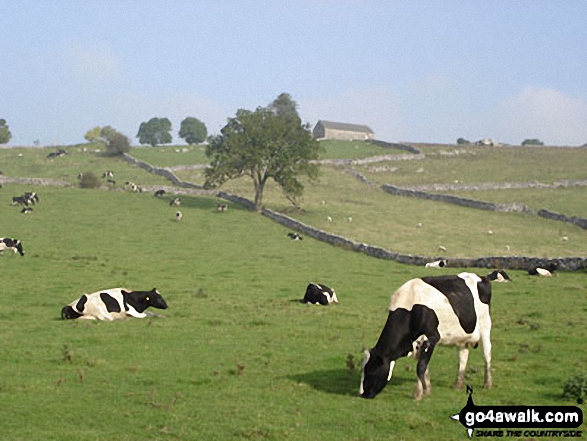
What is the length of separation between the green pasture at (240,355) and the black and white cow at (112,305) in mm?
718

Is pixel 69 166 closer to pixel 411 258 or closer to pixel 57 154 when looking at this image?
pixel 57 154

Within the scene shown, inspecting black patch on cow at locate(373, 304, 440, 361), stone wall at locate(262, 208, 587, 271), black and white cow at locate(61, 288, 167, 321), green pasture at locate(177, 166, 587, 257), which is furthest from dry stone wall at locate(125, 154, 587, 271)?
black patch on cow at locate(373, 304, 440, 361)

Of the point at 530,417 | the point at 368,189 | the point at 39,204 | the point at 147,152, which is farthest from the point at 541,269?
the point at 147,152

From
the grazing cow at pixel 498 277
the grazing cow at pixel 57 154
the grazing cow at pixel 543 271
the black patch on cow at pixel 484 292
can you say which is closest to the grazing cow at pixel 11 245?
the grazing cow at pixel 498 277

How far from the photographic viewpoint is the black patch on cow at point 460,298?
14267 mm

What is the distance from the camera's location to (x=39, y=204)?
65.2m

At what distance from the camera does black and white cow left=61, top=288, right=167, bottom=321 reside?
22859 millimetres

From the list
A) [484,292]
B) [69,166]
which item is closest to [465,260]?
[484,292]

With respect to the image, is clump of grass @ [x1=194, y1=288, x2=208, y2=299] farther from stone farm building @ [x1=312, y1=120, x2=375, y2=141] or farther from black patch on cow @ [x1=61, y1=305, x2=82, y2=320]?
stone farm building @ [x1=312, y1=120, x2=375, y2=141]

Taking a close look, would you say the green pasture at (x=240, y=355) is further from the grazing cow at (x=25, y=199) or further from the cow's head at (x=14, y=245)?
the grazing cow at (x=25, y=199)

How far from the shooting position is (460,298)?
1443 centimetres

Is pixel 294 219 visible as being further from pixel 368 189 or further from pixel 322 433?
pixel 322 433

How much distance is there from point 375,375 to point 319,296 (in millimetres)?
13474

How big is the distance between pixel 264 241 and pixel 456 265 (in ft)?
52.0
